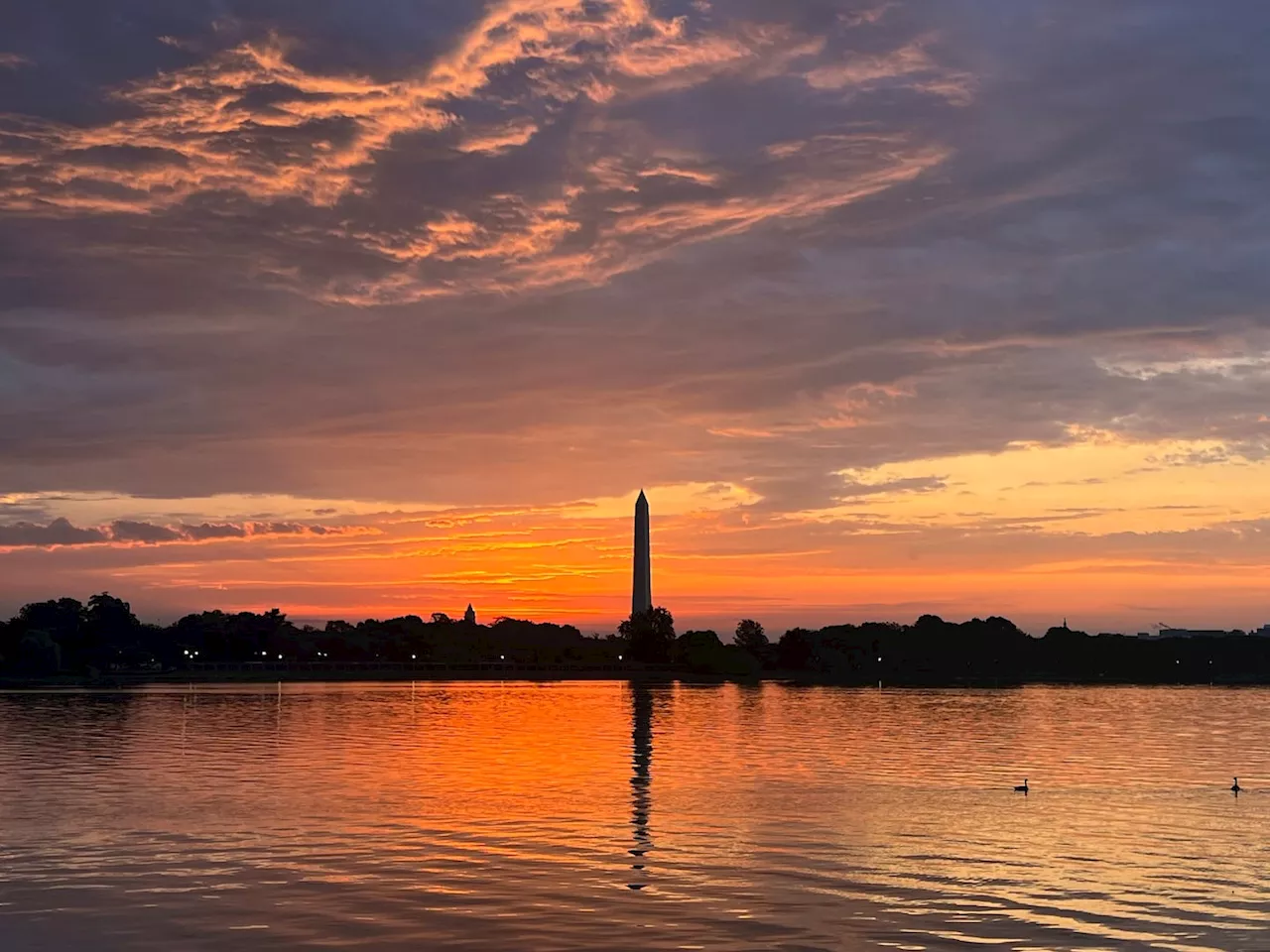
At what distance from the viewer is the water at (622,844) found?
35.1 m

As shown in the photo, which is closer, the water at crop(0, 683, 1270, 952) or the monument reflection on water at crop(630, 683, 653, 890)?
the water at crop(0, 683, 1270, 952)

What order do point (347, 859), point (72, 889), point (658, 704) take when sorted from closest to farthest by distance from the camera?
1. point (72, 889)
2. point (347, 859)
3. point (658, 704)

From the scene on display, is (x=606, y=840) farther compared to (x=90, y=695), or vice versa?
(x=90, y=695)

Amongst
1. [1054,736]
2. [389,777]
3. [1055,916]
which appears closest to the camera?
[1055,916]

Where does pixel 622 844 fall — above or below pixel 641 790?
above

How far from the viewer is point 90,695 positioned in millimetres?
198250

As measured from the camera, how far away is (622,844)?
1991 inches

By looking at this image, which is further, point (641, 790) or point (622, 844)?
point (641, 790)

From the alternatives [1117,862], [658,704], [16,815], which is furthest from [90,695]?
[1117,862]

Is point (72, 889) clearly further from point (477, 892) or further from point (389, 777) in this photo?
point (389, 777)

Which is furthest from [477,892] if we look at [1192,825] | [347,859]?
[1192,825]

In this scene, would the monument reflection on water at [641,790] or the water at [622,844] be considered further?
the monument reflection on water at [641,790]

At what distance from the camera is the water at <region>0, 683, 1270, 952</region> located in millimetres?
35125

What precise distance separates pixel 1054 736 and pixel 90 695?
14107cm
